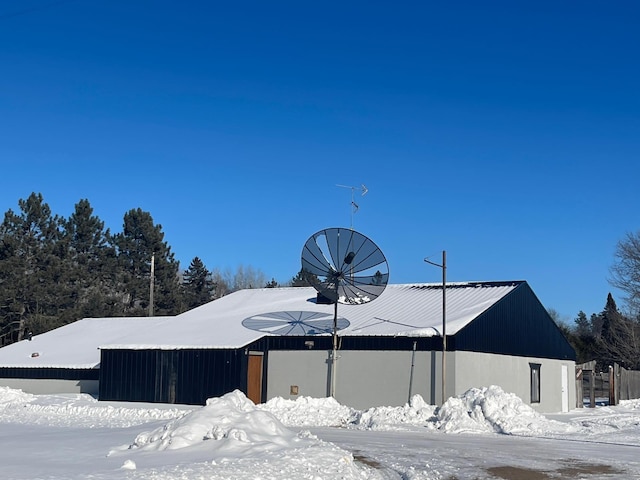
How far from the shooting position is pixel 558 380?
36375mm

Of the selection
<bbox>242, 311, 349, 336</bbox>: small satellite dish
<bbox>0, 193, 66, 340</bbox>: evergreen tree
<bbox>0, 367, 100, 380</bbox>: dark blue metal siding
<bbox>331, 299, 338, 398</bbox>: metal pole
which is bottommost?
<bbox>0, 367, 100, 380</bbox>: dark blue metal siding

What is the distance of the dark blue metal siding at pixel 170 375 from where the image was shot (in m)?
31.2

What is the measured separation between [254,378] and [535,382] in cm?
1176

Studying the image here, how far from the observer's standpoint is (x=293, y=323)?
1288 inches

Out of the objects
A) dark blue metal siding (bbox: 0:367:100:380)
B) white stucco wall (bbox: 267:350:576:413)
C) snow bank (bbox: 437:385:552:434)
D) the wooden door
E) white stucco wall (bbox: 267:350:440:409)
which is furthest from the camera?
dark blue metal siding (bbox: 0:367:100:380)

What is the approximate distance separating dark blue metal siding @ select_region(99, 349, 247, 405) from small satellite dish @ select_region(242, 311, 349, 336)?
2119mm

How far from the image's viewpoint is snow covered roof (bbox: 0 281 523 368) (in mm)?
30938

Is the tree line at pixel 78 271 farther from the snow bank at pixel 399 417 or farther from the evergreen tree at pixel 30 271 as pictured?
the snow bank at pixel 399 417

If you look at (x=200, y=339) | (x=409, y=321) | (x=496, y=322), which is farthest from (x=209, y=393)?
(x=496, y=322)

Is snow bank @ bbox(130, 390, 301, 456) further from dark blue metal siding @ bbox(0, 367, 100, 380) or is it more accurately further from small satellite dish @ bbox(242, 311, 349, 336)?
dark blue metal siding @ bbox(0, 367, 100, 380)

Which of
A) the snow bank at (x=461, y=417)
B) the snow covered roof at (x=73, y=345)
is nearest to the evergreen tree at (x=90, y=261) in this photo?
the snow covered roof at (x=73, y=345)

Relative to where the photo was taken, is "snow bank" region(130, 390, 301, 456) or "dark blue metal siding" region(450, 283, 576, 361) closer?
"snow bank" region(130, 390, 301, 456)

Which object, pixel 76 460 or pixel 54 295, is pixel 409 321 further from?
pixel 54 295

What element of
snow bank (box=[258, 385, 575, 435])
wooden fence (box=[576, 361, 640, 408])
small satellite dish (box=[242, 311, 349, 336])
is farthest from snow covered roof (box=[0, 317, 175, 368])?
wooden fence (box=[576, 361, 640, 408])
